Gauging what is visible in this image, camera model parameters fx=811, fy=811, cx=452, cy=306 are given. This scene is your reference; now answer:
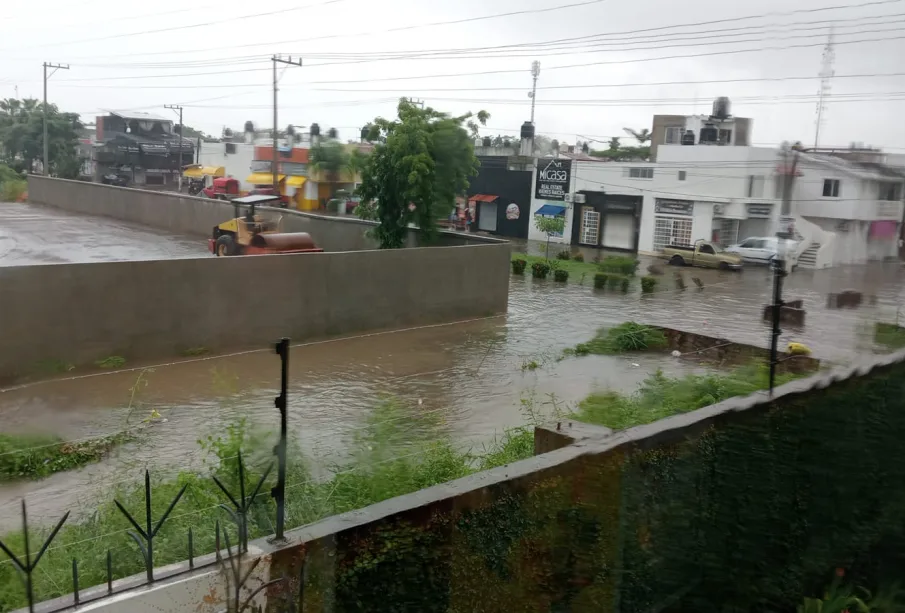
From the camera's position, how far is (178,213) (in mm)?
29359

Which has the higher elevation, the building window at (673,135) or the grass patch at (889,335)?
the building window at (673,135)

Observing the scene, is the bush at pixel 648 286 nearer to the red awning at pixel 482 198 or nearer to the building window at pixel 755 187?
the building window at pixel 755 187

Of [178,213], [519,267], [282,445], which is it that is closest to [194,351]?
[282,445]

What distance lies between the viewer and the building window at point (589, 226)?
36344 mm

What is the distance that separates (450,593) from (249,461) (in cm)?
155

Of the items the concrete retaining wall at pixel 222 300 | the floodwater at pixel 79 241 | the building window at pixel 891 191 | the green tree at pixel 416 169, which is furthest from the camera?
the floodwater at pixel 79 241

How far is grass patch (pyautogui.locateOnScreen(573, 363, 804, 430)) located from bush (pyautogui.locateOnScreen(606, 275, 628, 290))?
554 inches

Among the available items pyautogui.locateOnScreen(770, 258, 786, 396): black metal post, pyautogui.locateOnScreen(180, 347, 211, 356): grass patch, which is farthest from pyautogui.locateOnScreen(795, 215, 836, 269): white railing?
pyautogui.locateOnScreen(180, 347, 211, 356): grass patch

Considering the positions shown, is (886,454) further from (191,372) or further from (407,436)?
(191,372)

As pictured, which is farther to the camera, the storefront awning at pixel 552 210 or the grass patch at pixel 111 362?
the storefront awning at pixel 552 210

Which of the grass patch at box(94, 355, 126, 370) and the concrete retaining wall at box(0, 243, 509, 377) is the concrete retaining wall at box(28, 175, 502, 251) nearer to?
the concrete retaining wall at box(0, 243, 509, 377)

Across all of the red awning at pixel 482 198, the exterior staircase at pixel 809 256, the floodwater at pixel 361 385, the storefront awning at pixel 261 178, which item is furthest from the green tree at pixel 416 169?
the storefront awning at pixel 261 178

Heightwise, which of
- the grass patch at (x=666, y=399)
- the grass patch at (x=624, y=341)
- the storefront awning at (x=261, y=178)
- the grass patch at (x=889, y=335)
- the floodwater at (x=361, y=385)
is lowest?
the floodwater at (x=361, y=385)

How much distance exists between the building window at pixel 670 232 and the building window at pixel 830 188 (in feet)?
79.5
